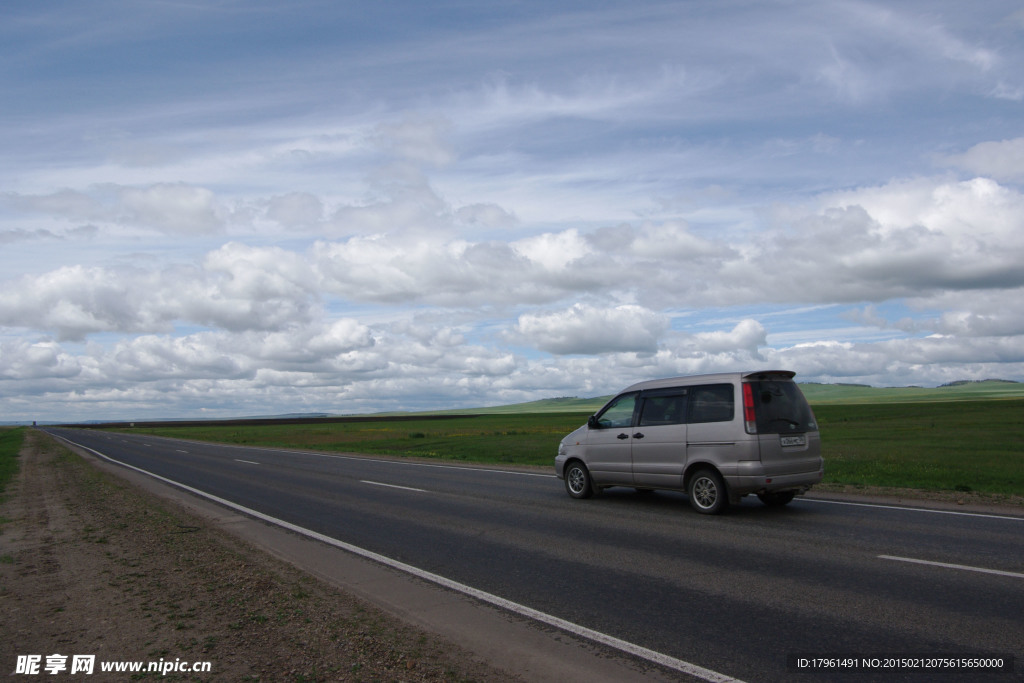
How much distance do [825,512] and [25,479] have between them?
2370cm

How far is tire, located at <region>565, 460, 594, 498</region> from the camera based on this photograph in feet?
43.9

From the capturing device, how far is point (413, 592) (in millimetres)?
7070

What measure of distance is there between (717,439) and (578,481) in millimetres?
3488

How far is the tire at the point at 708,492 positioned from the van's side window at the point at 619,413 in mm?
1711

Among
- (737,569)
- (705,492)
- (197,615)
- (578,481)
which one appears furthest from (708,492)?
(197,615)

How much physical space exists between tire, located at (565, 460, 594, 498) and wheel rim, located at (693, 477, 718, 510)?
8.01ft

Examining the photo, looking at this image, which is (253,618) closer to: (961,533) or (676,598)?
(676,598)

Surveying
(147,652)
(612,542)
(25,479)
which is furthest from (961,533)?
(25,479)

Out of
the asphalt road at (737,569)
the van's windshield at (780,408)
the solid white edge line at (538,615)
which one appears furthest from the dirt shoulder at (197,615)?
the van's windshield at (780,408)

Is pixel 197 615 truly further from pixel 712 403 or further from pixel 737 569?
pixel 712 403

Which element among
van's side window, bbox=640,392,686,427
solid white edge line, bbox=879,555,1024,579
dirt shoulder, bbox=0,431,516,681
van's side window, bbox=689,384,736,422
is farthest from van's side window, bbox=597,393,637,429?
dirt shoulder, bbox=0,431,516,681

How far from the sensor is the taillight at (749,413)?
35.3 ft

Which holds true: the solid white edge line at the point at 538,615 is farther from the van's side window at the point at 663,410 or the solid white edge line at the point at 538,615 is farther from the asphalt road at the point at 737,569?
the van's side window at the point at 663,410

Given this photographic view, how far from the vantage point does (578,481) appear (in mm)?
13633
